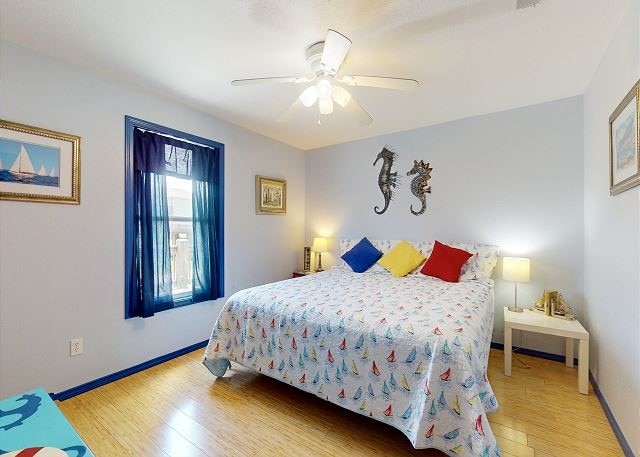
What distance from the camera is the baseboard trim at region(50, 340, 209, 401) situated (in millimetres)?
2098

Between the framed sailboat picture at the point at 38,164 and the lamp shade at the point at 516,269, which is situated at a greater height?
the framed sailboat picture at the point at 38,164

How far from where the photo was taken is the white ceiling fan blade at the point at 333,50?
1.46m

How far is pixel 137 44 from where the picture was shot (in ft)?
6.21

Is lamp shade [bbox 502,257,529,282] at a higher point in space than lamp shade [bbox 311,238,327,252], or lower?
lower

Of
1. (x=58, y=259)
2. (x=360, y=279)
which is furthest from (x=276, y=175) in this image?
(x=58, y=259)

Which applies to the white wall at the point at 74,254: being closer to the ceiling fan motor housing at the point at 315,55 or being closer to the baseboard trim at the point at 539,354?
the ceiling fan motor housing at the point at 315,55

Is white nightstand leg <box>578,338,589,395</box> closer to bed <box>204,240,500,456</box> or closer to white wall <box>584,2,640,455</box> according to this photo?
white wall <box>584,2,640,455</box>

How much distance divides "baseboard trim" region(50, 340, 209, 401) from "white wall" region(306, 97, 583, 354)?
2.54 metres

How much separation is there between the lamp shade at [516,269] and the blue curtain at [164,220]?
2.88 metres

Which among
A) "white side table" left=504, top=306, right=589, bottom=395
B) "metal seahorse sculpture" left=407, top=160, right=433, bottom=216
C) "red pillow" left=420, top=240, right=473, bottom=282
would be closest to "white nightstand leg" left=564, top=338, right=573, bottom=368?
"white side table" left=504, top=306, right=589, bottom=395

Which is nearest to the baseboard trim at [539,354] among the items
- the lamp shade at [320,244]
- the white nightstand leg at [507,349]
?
the white nightstand leg at [507,349]

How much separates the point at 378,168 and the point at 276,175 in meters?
1.38

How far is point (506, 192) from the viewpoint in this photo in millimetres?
3002

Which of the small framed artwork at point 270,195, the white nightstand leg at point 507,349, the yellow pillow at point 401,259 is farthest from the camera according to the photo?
the small framed artwork at point 270,195
